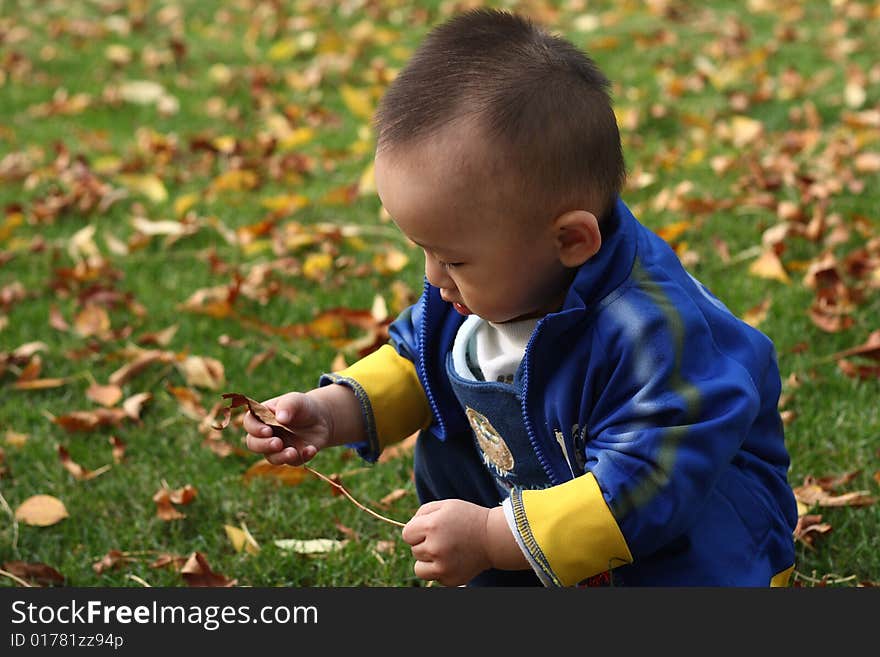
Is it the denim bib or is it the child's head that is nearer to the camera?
the child's head

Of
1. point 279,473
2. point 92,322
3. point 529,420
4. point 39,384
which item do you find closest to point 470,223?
point 529,420

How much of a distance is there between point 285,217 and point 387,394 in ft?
7.39

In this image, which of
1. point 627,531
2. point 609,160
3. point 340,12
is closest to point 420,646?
point 627,531

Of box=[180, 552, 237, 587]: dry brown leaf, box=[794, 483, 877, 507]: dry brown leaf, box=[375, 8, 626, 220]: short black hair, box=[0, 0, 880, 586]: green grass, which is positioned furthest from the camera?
box=[0, 0, 880, 586]: green grass

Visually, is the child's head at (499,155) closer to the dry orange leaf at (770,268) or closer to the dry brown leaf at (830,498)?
the dry brown leaf at (830,498)

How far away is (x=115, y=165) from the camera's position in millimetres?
4984

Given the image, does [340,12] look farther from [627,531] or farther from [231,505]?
[627,531]

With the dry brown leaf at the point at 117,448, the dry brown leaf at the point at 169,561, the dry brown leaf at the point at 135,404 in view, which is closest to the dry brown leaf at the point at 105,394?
the dry brown leaf at the point at 135,404

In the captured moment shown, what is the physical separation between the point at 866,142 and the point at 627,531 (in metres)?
3.22

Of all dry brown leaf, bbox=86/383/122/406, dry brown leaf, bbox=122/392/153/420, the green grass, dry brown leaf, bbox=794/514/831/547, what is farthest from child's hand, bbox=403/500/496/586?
dry brown leaf, bbox=86/383/122/406

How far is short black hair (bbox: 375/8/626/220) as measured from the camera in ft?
5.58

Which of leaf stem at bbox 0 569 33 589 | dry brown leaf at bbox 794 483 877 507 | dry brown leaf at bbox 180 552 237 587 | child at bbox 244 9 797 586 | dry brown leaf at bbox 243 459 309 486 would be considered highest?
child at bbox 244 9 797 586

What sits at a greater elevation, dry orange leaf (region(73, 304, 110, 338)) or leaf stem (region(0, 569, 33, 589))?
leaf stem (region(0, 569, 33, 589))

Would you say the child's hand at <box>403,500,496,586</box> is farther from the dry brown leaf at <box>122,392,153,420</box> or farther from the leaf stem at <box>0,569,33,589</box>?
the dry brown leaf at <box>122,392,153,420</box>
